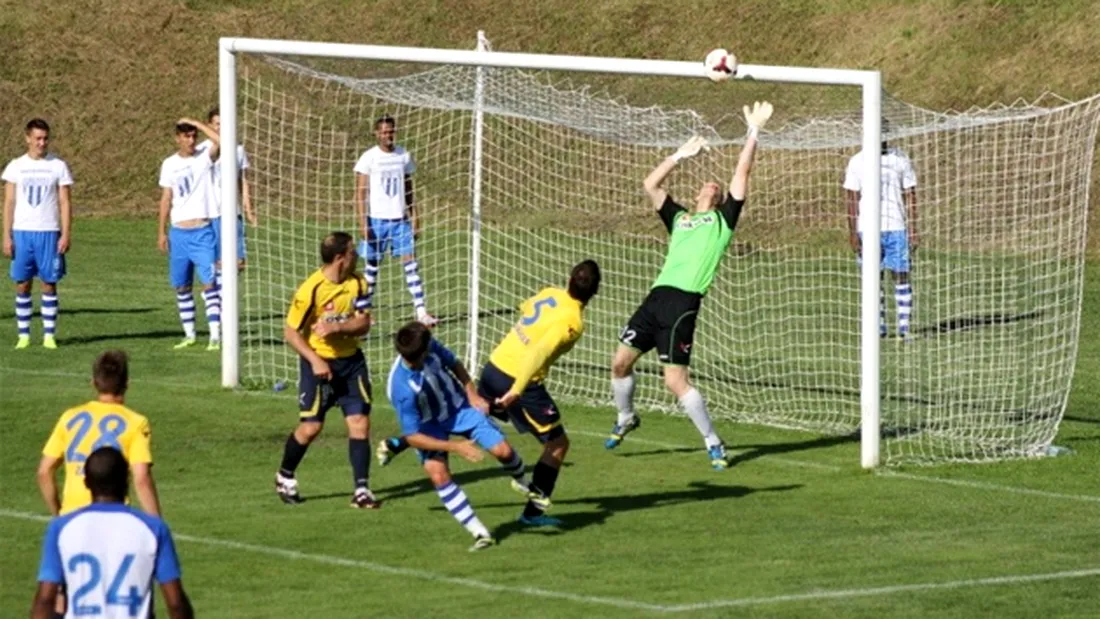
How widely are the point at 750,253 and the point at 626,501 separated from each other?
12.5 meters

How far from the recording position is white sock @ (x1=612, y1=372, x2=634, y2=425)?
18.7 m

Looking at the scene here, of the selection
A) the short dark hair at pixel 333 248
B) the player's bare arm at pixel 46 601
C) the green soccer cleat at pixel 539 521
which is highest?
the short dark hair at pixel 333 248

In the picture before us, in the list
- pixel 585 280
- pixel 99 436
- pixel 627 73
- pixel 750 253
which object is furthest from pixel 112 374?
pixel 750 253

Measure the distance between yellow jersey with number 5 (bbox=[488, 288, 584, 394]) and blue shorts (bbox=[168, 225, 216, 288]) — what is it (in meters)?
8.60

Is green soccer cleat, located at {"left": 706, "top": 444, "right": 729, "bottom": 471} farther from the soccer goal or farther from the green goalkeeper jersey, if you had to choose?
the green goalkeeper jersey

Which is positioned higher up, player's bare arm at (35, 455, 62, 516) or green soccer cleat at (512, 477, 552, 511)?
player's bare arm at (35, 455, 62, 516)

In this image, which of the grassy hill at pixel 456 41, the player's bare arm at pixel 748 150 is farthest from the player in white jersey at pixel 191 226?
the grassy hill at pixel 456 41

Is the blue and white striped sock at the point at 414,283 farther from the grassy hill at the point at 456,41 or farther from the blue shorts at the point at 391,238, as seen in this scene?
the grassy hill at the point at 456,41

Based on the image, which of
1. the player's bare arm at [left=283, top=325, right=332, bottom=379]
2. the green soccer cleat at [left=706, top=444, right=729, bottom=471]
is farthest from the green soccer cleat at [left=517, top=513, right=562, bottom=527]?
the green soccer cleat at [left=706, top=444, right=729, bottom=471]

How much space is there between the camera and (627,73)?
62.0 feet

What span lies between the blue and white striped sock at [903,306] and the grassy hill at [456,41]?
15006mm

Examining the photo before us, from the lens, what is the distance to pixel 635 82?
41531mm

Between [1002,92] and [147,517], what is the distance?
31.6 m

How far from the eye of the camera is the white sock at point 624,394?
18.7 m
